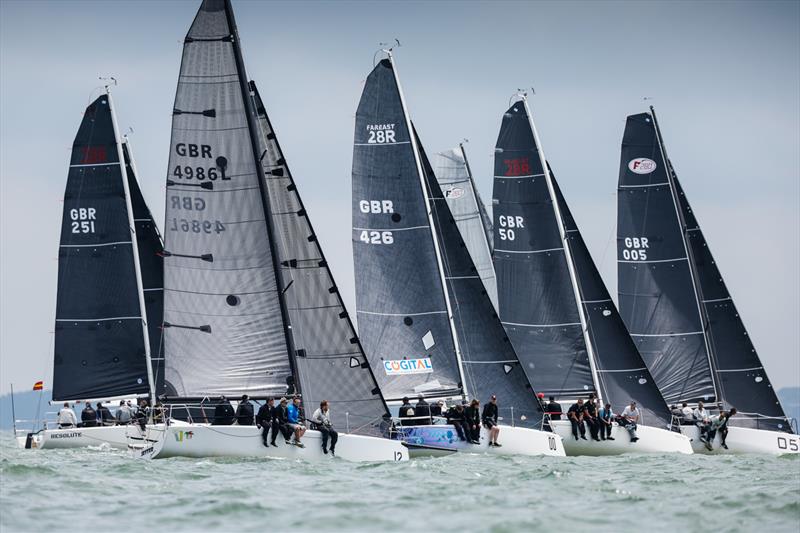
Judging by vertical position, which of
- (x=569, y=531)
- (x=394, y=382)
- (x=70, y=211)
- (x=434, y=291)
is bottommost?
(x=569, y=531)

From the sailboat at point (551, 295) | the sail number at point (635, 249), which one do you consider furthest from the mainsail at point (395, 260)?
the sail number at point (635, 249)

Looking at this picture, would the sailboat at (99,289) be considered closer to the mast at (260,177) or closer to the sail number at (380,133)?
the sail number at (380,133)

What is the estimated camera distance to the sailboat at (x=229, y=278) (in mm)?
29406

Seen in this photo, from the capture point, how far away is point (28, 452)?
120 feet

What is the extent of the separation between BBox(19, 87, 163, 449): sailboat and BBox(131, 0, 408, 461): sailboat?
38.1 ft

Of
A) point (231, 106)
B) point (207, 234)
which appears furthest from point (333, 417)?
point (231, 106)

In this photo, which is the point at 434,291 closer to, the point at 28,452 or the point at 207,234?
the point at 207,234

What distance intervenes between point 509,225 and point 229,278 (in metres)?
14.7

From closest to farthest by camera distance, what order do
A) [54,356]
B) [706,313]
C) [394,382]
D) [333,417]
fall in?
1. [333,417]
2. [394,382]
3. [54,356]
4. [706,313]

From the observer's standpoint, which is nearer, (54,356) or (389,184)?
(389,184)

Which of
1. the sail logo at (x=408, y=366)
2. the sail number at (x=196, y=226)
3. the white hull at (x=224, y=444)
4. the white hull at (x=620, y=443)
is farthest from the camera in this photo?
the sail logo at (x=408, y=366)

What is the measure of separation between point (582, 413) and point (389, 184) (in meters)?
8.01

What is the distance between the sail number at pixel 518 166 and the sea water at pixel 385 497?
1546cm

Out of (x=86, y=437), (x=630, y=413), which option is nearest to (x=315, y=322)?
(x=86, y=437)
